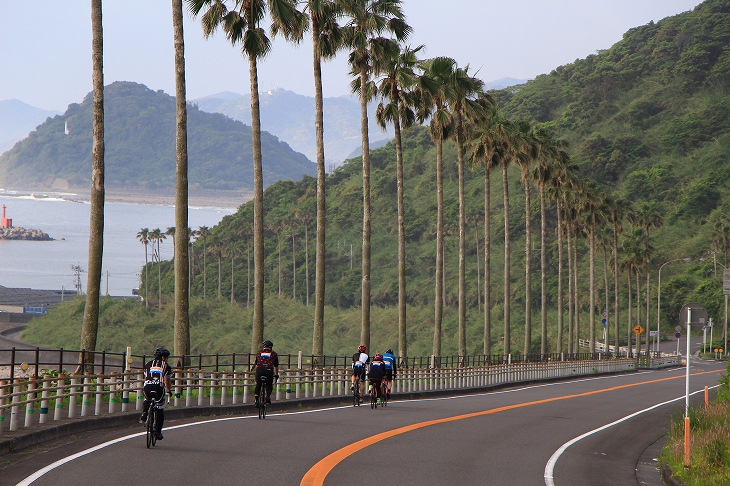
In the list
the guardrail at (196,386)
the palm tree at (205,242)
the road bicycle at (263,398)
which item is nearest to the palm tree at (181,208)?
the guardrail at (196,386)

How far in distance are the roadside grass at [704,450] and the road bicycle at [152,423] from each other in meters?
8.07

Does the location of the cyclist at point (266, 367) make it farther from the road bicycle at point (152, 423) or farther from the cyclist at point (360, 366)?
the road bicycle at point (152, 423)

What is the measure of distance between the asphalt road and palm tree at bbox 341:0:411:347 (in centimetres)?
1590

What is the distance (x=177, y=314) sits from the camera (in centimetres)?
2789

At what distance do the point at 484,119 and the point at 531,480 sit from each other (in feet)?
136

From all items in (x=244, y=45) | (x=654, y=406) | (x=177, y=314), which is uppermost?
(x=244, y=45)

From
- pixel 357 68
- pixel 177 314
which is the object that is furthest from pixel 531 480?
pixel 357 68

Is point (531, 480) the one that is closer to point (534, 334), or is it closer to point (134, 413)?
point (134, 413)

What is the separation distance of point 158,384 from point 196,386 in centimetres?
714

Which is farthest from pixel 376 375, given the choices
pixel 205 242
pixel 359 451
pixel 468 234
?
pixel 468 234

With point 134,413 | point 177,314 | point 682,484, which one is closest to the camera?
point 682,484

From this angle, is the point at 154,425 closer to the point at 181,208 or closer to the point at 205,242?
the point at 181,208

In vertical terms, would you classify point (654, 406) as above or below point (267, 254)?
below

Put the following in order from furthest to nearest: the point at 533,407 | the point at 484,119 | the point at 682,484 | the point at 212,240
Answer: the point at 212,240 < the point at 484,119 < the point at 533,407 < the point at 682,484
